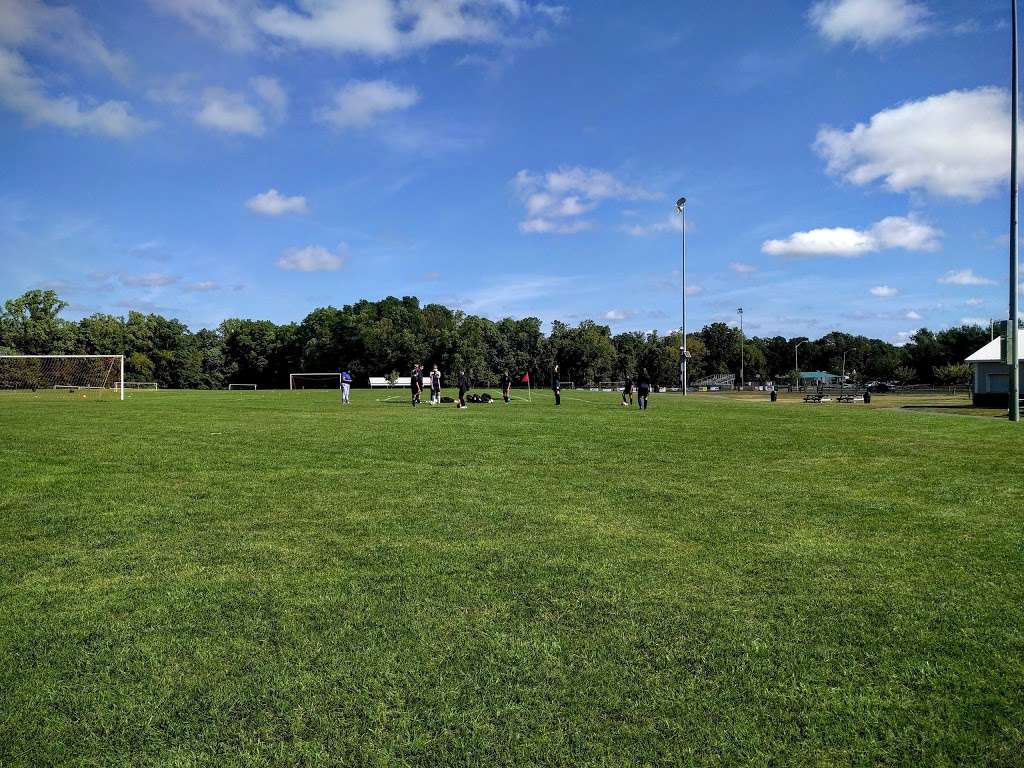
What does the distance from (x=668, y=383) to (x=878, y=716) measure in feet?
393

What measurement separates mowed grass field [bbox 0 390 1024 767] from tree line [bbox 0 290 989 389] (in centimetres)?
9115

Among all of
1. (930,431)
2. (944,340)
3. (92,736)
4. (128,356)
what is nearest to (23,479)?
(92,736)

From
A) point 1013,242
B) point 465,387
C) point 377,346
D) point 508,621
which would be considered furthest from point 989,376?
point 377,346

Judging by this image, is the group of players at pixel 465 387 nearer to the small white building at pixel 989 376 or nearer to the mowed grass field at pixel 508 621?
the small white building at pixel 989 376

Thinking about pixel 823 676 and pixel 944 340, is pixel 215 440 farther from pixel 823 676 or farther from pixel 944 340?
pixel 944 340

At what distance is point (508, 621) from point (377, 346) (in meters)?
97.1

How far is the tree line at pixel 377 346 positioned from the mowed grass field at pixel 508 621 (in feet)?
299

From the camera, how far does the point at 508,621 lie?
4863 millimetres

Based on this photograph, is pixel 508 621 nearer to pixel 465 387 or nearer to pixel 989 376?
pixel 465 387

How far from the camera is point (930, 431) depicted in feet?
63.8

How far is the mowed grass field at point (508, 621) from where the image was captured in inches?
136

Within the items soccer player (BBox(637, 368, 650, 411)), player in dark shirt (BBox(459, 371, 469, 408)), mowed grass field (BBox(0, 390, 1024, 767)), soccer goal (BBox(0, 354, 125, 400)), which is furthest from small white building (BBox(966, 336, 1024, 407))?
soccer goal (BBox(0, 354, 125, 400))

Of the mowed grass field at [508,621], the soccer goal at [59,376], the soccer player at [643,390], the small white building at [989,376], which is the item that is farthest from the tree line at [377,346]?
the mowed grass field at [508,621]

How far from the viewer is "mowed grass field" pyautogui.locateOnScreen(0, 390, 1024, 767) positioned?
346 cm
